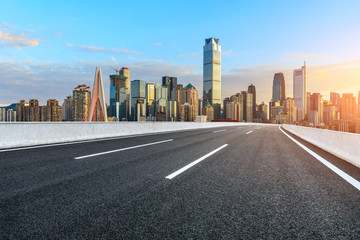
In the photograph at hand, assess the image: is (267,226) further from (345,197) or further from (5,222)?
(5,222)

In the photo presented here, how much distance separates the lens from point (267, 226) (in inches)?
92.7

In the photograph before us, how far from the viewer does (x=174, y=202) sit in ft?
9.70

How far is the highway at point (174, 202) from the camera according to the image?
2225 millimetres

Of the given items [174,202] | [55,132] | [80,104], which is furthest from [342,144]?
[80,104]

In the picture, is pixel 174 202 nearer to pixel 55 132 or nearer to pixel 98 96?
pixel 55 132

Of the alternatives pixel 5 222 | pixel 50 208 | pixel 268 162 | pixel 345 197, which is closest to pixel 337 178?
pixel 345 197

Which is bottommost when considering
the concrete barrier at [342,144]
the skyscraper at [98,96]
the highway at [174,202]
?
the highway at [174,202]

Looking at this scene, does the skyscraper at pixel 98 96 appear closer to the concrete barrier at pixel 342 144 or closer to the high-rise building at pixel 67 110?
the concrete barrier at pixel 342 144

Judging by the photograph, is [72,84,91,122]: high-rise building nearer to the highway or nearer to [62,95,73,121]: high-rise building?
[62,95,73,121]: high-rise building

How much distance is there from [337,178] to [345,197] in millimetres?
1263

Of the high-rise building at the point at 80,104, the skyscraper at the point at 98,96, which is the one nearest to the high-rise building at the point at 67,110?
the high-rise building at the point at 80,104

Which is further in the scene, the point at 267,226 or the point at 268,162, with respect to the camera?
the point at 268,162

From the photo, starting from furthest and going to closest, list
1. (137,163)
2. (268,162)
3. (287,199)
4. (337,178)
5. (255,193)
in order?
(268,162) → (137,163) → (337,178) → (255,193) → (287,199)

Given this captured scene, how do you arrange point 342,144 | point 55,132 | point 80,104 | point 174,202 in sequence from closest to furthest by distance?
point 174,202 → point 342,144 → point 55,132 → point 80,104
